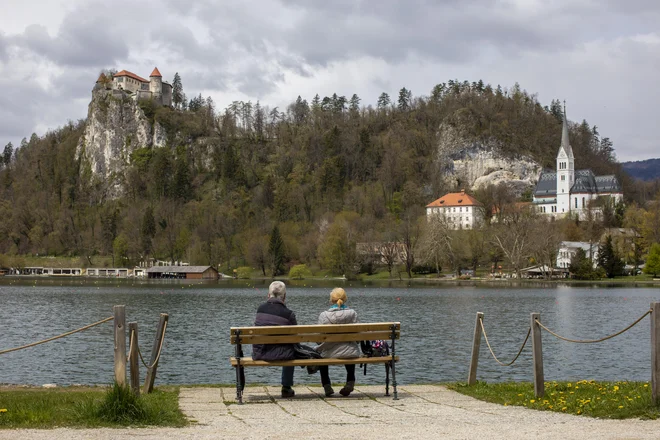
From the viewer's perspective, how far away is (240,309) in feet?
205

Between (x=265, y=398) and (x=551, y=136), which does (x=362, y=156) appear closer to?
(x=551, y=136)

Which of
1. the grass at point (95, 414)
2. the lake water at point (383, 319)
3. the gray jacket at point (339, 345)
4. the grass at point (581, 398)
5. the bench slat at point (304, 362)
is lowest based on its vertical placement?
the lake water at point (383, 319)

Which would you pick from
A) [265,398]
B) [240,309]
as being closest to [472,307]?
[240,309]

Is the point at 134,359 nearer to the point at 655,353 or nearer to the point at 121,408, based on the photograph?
the point at 121,408

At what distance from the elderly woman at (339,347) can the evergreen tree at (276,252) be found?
125475mm

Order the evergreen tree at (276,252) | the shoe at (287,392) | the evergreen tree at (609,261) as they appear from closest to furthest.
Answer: the shoe at (287,392) → the evergreen tree at (609,261) → the evergreen tree at (276,252)

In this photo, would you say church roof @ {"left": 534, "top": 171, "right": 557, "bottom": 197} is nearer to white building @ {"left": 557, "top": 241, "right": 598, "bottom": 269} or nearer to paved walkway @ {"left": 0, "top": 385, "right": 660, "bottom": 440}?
white building @ {"left": 557, "top": 241, "right": 598, "bottom": 269}

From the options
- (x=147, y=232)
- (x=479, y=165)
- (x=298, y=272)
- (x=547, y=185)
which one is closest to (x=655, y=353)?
(x=298, y=272)

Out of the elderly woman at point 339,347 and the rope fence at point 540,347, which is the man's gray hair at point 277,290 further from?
the rope fence at point 540,347

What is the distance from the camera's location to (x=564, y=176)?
17825 centimetres

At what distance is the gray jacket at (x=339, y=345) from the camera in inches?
539

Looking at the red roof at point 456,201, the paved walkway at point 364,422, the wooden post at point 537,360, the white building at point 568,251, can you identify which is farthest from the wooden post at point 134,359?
the red roof at point 456,201

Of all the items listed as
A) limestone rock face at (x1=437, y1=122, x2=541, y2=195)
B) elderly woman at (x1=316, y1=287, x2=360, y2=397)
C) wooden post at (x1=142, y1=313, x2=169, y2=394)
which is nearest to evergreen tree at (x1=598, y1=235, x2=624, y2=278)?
limestone rock face at (x1=437, y1=122, x2=541, y2=195)

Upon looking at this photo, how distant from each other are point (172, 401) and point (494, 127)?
617 feet
